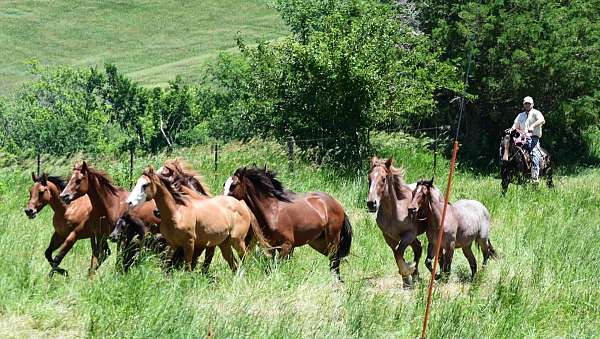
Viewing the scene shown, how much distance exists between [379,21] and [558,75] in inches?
252

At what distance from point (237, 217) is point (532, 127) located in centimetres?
957

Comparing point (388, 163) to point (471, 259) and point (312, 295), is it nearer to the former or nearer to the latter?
point (471, 259)

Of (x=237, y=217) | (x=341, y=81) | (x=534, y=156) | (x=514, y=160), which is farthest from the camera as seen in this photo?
(x=341, y=81)

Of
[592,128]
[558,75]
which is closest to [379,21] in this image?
[558,75]

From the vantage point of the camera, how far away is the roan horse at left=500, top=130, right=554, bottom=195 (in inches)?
725

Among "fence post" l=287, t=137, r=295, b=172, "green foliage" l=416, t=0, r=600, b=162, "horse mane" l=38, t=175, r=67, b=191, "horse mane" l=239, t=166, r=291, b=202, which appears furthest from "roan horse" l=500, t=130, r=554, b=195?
"horse mane" l=38, t=175, r=67, b=191

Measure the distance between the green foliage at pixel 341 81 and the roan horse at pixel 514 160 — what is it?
13.5 feet

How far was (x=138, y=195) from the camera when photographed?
9.64 metres

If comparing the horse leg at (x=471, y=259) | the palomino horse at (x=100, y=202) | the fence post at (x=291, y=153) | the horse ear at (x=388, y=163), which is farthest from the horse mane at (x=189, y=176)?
the fence post at (x=291, y=153)

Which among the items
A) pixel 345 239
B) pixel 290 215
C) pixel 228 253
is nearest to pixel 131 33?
pixel 345 239

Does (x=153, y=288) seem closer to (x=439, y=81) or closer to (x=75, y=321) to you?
(x=75, y=321)

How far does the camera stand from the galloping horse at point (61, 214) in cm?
1118

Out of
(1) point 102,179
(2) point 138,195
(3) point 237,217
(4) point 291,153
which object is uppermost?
(2) point 138,195

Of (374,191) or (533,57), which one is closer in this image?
(374,191)
